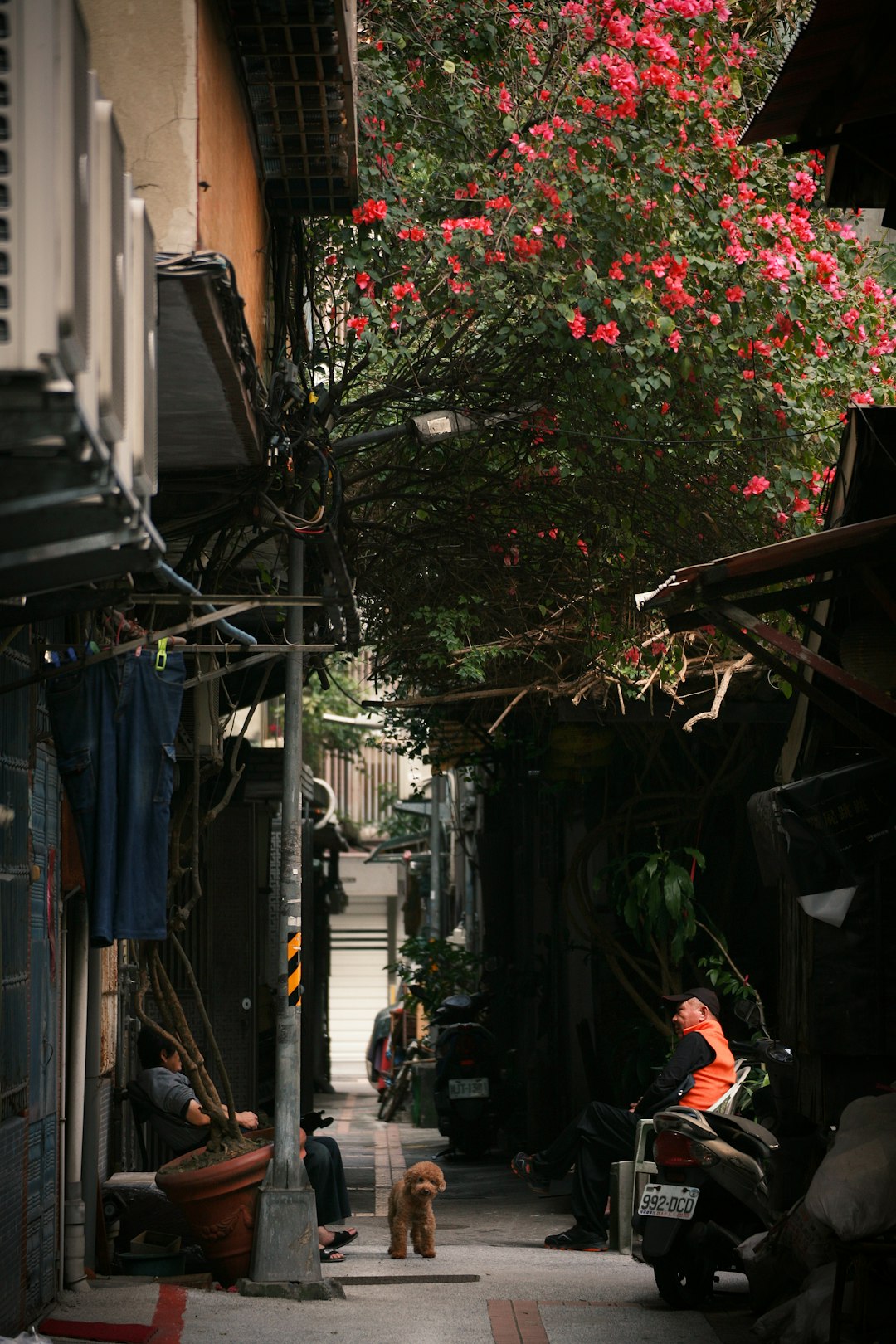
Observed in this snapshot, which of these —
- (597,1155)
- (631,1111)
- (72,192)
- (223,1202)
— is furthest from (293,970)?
(72,192)

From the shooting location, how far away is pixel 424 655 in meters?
14.4

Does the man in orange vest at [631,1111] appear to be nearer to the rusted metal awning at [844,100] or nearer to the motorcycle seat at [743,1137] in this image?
the motorcycle seat at [743,1137]

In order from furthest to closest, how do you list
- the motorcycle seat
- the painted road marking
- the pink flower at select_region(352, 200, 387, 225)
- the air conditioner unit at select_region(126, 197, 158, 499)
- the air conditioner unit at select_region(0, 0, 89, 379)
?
the pink flower at select_region(352, 200, 387, 225) → the motorcycle seat → the painted road marking → the air conditioner unit at select_region(126, 197, 158, 499) → the air conditioner unit at select_region(0, 0, 89, 379)

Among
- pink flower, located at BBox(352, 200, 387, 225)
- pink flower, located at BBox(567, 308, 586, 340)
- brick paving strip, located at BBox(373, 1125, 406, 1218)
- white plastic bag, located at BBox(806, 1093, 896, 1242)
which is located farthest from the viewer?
brick paving strip, located at BBox(373, 1125, 406, 1218)

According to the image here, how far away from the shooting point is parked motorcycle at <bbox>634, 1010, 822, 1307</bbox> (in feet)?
29.7

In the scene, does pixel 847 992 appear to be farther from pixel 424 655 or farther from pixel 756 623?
pixel 424 655

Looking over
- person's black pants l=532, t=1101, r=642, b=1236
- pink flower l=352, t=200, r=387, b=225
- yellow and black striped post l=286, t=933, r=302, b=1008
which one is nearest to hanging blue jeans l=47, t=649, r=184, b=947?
yellow and black striped post l=286, t=933, r=302, b=1008

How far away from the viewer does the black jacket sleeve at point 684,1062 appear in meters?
10.7

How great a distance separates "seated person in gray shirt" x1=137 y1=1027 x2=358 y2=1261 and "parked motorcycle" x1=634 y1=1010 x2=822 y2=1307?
266 centimetres

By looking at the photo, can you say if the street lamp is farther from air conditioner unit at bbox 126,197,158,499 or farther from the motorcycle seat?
air conditioner unit at bbox 126,197,158,499

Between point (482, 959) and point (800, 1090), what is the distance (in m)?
12.9

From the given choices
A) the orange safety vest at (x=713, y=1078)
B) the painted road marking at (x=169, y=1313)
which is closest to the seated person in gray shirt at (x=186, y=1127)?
the painted road marking at (x=169, y=1313)

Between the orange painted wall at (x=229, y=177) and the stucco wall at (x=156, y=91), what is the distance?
0.08 m

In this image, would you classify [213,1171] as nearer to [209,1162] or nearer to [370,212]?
[209,1162]
